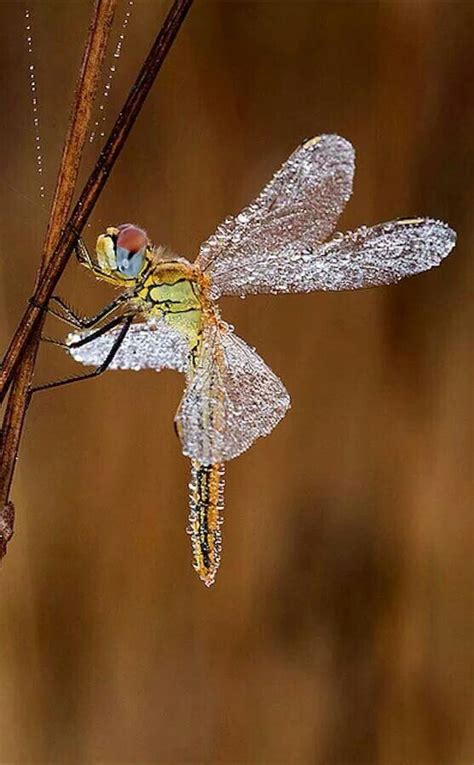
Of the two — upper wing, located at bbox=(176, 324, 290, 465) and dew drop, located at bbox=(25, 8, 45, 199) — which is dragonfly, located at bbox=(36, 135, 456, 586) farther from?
dew drop, located at bbox=(25, 8, 45, 199)

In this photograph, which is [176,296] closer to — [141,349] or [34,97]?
[141,349]

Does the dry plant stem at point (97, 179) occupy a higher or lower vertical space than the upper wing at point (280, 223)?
lower

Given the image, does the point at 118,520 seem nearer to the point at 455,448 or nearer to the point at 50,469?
the point at 50,469

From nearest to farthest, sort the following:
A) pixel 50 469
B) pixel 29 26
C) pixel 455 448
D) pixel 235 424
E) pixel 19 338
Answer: pixel 19 338 < pixel 235 424 < pixel 29 26 < pixel 50 469 < pixel 455 448

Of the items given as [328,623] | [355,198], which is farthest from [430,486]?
[355,198]

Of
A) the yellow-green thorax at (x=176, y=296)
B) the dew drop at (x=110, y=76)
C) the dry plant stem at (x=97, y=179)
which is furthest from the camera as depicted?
the dew drop at (x=110, y=76)

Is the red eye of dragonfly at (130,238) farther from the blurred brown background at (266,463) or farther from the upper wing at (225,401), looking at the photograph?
the blurred brown background at (266,463)

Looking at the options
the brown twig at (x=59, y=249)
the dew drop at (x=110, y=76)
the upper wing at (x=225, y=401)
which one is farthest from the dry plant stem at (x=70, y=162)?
the dew drop at (x=110, y=76)
